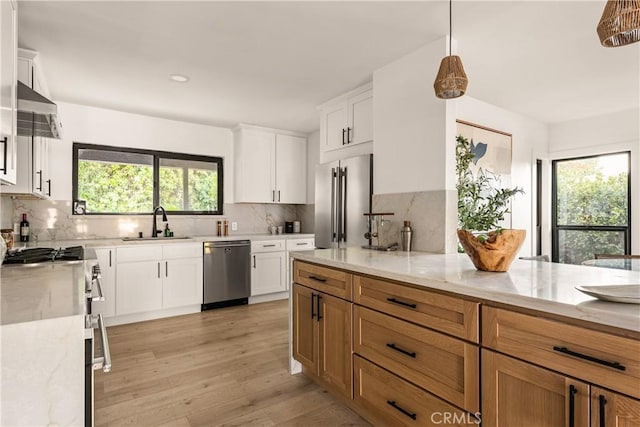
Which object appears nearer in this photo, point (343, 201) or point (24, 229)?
point (343, 201)

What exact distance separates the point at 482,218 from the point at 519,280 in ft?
6.97

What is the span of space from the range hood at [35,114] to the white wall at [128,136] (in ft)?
5.12

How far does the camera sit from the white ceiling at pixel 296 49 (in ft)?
7.13

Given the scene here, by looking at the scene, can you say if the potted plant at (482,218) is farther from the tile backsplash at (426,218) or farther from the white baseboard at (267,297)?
the white baseboard at (267,297)

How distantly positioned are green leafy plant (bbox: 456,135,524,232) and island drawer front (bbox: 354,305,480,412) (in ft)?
6.41

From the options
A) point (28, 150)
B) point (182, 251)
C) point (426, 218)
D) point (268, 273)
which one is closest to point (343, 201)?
point (426, 218)

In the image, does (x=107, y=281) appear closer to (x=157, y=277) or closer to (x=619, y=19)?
(x=157, y=277)

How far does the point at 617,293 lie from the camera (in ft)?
3.50

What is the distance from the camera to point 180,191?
4742 mm

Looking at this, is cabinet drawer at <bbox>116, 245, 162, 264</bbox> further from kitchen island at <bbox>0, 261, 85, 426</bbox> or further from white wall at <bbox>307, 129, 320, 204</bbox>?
kitchen island at <bbox>0, 261, 85, 426</bbox>

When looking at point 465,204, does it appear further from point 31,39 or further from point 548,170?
point 31,39

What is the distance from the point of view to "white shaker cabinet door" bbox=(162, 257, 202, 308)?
13.1 feet

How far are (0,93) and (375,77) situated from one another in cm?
248

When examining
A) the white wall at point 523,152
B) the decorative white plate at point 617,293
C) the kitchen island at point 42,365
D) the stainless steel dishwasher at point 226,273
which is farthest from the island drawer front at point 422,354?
the white wall at point 523,152
